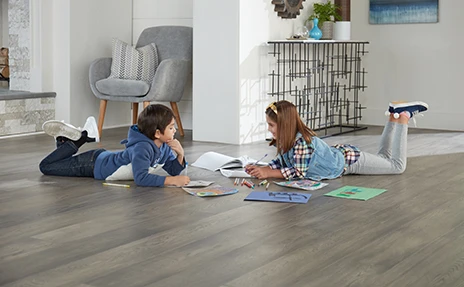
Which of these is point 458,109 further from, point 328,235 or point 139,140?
point 328,235

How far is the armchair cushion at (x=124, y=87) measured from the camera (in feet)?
19.4

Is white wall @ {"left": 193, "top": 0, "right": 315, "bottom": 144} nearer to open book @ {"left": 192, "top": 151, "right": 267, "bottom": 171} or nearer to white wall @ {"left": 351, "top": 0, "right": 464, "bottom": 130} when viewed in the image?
open book @ {"left": 192, "top": 151, "right": 267, "bottom": 171}

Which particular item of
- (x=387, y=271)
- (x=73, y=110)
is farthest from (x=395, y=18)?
(x=387, y=271)

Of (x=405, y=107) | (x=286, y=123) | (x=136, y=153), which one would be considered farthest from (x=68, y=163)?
(x=405, y=107)

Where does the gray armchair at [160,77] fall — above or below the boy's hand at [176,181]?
above

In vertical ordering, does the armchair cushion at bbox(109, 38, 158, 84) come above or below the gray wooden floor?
above

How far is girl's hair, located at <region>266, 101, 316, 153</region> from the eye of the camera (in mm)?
4016

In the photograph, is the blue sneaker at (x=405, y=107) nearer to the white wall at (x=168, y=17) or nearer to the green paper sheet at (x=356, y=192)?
the green paper sheet at (x=356, y=192)

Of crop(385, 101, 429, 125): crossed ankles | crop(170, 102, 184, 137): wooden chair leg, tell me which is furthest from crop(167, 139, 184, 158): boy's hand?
crop(170, 102, 184, 137): wooden chair leg

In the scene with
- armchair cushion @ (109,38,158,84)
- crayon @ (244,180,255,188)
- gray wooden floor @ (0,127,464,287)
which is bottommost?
gray wooden floor @ (0,127,464,287)

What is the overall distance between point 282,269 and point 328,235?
521mm

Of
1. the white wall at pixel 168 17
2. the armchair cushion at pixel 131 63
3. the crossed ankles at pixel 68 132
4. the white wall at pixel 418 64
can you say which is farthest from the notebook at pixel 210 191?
the white wall at pixel 418 64

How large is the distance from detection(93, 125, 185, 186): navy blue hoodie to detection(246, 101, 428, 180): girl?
0.44m

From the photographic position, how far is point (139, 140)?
3.93 meters
